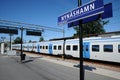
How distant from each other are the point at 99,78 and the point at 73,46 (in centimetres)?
1211

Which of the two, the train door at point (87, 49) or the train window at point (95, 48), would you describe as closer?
the train window at point (95, 48)

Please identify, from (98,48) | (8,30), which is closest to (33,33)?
(8,30)

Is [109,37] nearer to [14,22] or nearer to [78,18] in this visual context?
[78,18]

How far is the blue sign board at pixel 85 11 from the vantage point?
4.99 meters

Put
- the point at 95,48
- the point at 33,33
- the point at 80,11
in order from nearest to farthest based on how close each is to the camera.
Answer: the point at 80,11, the point at 95,48, the point at 33,33

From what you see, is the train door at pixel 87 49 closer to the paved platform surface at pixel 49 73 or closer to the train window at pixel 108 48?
the train window at pixel 108 48

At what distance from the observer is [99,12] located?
4.97 m

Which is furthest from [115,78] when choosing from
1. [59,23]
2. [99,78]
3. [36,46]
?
[36,46]

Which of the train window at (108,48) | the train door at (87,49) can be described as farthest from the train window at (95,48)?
the train window at (108,48)

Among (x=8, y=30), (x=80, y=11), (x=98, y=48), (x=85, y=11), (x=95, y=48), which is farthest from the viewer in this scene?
(x=8, y=30)

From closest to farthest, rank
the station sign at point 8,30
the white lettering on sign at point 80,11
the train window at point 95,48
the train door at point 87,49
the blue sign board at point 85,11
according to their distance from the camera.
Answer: the blue sign board at point 85,11, the white lettering on sign at point 80,11, the train window at point 95,48, the train door at point 87,49, the station sign at point 8,30

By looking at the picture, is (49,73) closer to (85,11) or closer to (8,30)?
(85,11)

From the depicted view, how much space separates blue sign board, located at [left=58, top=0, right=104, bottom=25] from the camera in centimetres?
499

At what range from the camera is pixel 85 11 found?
538cm
